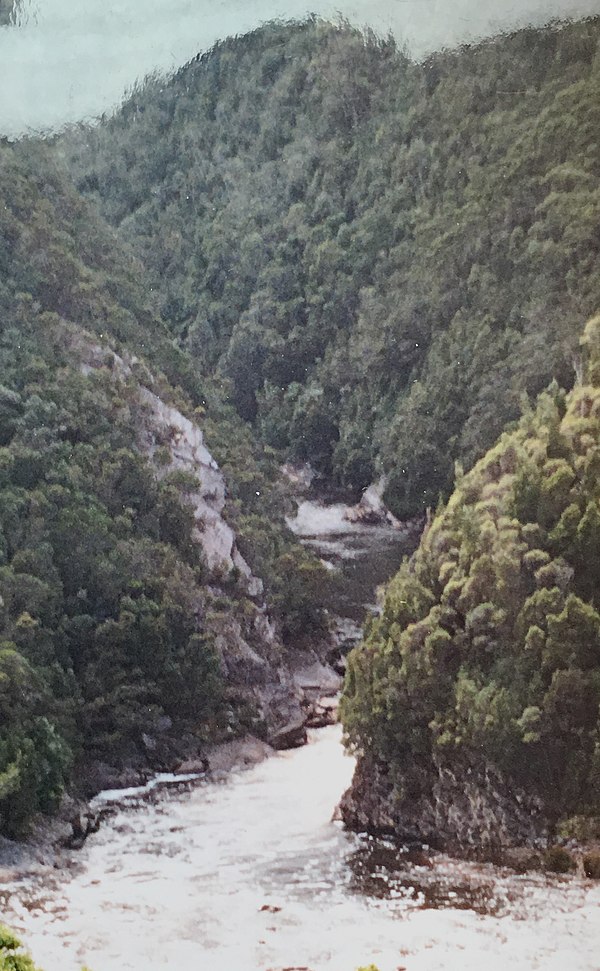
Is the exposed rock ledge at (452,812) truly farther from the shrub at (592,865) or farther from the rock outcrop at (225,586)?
the rock outcrop at (225,586)

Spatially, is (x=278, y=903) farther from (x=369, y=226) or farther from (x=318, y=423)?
(x=369, y=226)

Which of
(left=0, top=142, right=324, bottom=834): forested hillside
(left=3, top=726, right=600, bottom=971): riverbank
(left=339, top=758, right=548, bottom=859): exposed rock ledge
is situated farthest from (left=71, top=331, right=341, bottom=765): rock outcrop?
(left=3, top=726, right=600, bottom=971): riverbank

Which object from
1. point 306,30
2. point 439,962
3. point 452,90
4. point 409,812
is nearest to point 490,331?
point 452,90

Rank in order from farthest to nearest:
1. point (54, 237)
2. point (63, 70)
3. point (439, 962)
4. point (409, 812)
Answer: point (54, 237)
point (63, 70)
point (409, 812)
point (439, 962)

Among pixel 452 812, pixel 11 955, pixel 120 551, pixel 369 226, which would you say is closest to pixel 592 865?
pixel 452 812

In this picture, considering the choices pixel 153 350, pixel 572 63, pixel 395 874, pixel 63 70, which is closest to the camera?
pixel 395 874

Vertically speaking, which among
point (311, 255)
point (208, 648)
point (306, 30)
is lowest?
point (208, 648)

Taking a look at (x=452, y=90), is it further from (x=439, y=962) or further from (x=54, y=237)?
(x=439, y=962)
